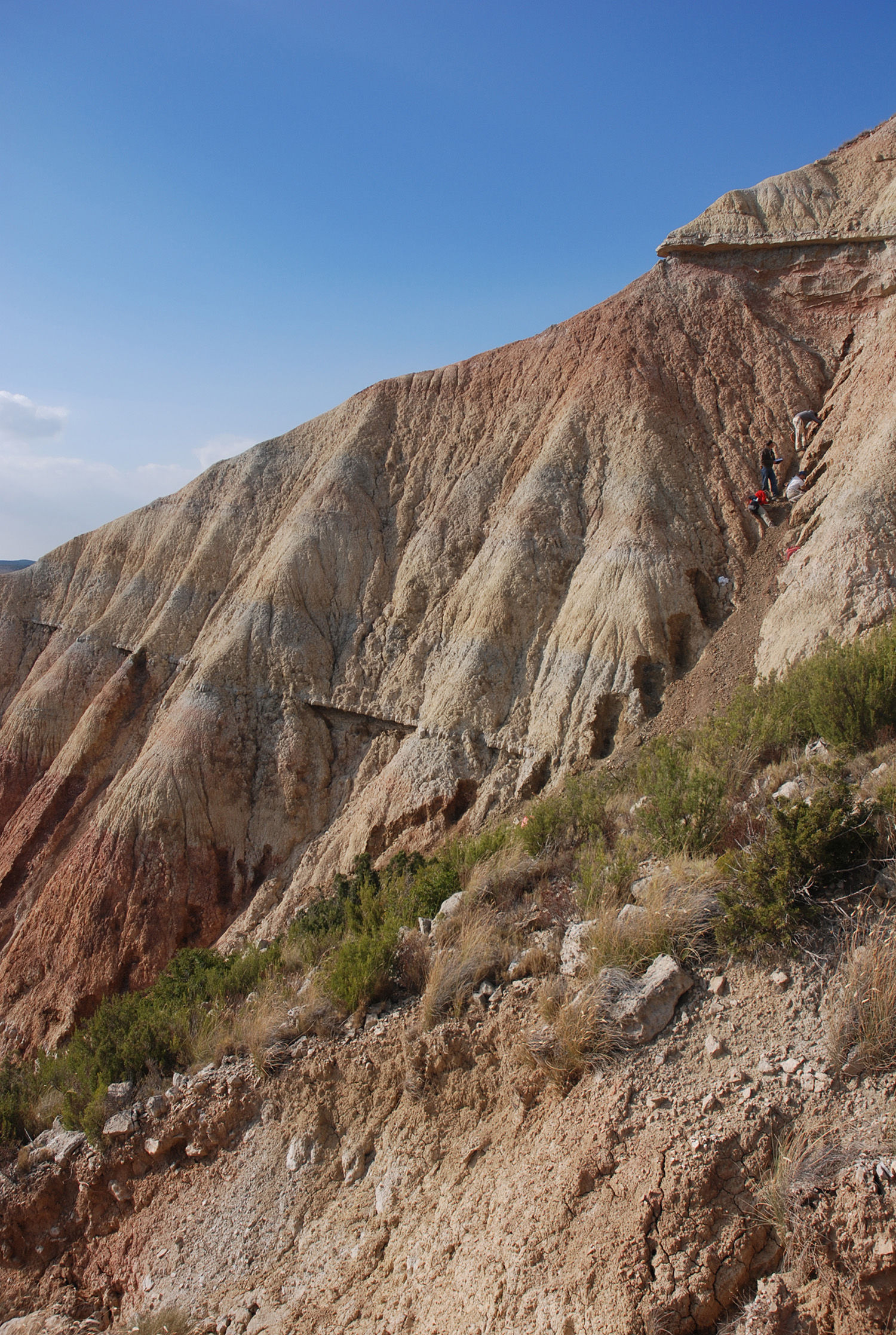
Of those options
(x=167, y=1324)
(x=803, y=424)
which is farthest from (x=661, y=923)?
(x=803, y=424)

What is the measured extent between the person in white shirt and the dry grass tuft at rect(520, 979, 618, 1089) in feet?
45.6

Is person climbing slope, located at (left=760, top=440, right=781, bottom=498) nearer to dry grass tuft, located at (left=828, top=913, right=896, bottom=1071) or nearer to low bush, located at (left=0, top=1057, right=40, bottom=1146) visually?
dry grass tuft, located at (left=828, top=913, right=896, bottom=1071)

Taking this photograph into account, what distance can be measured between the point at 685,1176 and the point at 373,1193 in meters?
2.36

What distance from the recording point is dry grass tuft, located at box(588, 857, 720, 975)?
4836 millimetres

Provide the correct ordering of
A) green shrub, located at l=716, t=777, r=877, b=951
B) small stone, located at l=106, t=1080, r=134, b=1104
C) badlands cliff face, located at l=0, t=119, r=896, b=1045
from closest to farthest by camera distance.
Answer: green shrub, located at l=716, t=777, r=877, b=951
small stone, located at l=106, t=1080, r=134, b=1104
badlands cliff face, located at l=0, t=119, r=896, b=1045

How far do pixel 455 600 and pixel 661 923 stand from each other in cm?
1332

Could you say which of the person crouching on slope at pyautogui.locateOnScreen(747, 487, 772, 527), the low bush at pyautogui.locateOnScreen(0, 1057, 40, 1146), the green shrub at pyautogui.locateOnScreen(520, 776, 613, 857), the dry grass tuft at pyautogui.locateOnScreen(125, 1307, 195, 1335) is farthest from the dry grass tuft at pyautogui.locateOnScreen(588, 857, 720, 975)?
the person crouching on slope at pyautogui.locateOnScreen(747, 487, 772, 527)

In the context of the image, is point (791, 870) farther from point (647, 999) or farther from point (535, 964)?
point (535, 964)

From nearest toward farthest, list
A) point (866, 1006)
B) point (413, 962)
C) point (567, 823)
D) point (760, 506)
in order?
point (866, 1006), point (413, 962), point (567, 823), point (760, 506)

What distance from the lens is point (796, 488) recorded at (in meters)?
15.9

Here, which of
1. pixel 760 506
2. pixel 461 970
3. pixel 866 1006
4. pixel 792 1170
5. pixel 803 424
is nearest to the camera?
pixel 792 1170

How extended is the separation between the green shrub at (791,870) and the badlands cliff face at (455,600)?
7.62 meters

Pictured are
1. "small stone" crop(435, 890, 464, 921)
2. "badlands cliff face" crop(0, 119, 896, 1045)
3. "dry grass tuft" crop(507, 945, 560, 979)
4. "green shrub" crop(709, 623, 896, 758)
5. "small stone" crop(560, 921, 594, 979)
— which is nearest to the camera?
"small stone" crop(560, 921, 594, 979)

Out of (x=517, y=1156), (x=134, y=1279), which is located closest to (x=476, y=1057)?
(x=517, y=1156)
